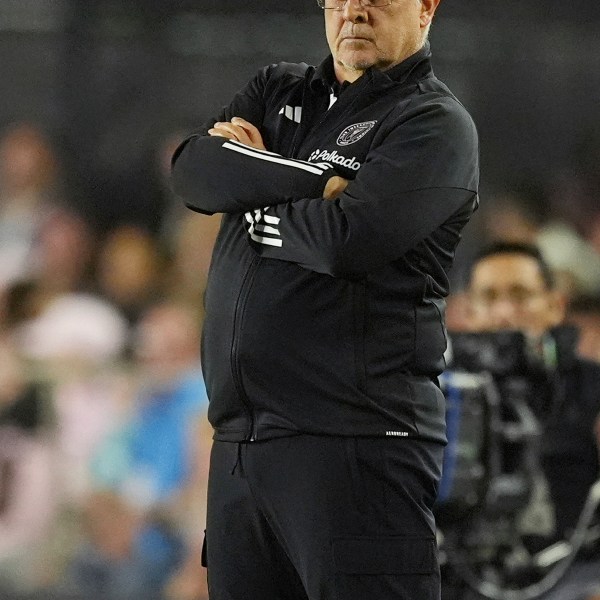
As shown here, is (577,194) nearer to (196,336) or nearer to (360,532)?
(196,336)

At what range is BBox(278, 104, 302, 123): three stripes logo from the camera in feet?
6.43

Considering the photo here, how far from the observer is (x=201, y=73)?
166 inches

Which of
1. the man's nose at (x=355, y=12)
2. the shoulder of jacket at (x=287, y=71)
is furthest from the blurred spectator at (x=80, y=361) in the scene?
the man's nose at (x=355, y=12)

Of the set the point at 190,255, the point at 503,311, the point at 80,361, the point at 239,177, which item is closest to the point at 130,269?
the point at 190,255

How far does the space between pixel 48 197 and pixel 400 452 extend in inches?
108

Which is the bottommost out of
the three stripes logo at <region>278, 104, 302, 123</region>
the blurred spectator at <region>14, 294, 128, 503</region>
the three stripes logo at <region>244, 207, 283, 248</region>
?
the blurred spectator at <region>14, 294, 128, 503</region>

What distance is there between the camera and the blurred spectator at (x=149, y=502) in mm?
4168

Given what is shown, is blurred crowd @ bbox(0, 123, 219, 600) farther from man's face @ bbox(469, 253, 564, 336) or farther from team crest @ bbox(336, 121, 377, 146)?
team crest @ bbox(336, 121, 377, 146)

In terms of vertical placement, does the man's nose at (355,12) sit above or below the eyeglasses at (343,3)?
below

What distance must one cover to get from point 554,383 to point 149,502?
141 cm

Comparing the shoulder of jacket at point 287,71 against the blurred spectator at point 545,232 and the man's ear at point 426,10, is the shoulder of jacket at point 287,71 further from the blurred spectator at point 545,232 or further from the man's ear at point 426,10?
the blurred spectator at point 545,232

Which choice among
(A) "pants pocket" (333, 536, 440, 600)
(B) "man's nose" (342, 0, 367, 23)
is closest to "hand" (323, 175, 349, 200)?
(B) "man's nose" (342, 0, 367, 23)

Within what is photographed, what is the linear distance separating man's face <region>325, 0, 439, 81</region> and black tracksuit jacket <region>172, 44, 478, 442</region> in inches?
3.5

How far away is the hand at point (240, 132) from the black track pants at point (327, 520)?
465 millimetres
